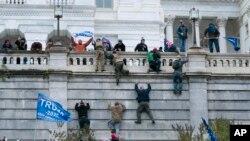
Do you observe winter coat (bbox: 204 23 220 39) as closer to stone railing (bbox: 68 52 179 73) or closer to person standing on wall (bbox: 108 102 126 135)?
stone railing (bbox: 68 52 179 73)

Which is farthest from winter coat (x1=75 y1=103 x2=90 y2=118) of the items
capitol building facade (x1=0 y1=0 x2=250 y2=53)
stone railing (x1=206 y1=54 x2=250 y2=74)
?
capitol building facade (x1=0 y1=0 x2=250 y2=53)

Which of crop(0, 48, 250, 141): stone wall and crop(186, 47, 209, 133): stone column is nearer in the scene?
crop(0, 48, 250, 141): stone wall

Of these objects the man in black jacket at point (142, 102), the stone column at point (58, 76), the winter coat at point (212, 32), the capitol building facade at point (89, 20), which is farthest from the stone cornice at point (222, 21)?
the stone column at point (58, 76)

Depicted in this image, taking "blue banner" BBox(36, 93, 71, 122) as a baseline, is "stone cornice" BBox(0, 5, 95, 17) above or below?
above

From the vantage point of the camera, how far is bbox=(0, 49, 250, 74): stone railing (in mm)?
32000

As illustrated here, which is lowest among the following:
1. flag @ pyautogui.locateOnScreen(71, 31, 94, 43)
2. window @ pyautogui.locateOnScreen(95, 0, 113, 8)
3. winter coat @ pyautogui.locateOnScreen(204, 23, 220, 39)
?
winter coat @ pyautogui.locateOnScreen(204, 23, 220, 39)

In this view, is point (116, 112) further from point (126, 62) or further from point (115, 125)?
point (126, 62)

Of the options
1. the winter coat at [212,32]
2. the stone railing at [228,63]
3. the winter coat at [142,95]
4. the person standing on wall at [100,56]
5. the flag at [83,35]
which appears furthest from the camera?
the flag at [83,35]

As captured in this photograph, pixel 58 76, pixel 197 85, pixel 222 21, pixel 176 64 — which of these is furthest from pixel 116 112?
pixel 222 21

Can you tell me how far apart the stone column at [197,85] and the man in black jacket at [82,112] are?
16.4ft

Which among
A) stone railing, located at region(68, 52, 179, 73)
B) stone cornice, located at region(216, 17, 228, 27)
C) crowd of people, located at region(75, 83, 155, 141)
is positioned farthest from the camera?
stone cornice, located at region(216, 17, 228, 27)

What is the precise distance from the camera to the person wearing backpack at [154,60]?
105 feet

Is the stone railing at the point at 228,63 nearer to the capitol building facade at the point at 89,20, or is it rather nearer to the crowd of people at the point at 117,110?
the crowd of people at the point at 117,110

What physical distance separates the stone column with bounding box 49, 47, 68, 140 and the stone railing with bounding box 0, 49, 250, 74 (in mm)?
181
